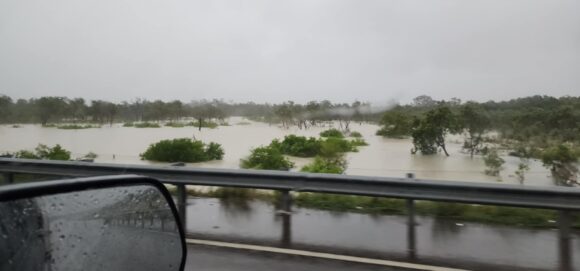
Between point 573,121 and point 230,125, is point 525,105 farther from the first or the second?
point 230,125

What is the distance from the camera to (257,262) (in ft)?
19.3

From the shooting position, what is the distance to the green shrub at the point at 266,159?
28.6 feet

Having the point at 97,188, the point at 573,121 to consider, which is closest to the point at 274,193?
the point at 573,121

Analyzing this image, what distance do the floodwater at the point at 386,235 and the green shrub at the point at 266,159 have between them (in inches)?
29.4

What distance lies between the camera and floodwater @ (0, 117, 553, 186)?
7.19 m

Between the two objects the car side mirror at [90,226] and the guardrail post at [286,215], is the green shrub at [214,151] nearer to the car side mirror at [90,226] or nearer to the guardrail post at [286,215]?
A: the guardrail post at [286,215]

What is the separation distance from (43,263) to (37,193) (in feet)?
0.82

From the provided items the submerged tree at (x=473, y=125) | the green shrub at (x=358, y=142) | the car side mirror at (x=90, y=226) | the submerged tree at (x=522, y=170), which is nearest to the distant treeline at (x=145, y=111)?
the green shrub at (x=358, y=142)

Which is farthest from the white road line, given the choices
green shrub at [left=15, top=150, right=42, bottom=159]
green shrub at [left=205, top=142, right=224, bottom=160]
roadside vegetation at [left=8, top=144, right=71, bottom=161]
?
green shrub at [left=15, top=150, right=42, bottom=159]

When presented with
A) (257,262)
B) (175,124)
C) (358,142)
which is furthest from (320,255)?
(175,124)

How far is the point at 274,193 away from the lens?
9.62 m

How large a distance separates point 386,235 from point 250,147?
2790mm

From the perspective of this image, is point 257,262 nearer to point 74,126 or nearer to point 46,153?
point 74,126

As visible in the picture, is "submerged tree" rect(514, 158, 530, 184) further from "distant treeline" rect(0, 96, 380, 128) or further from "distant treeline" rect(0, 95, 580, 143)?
"distant treeline" rect(0, 96, 380, 128)
